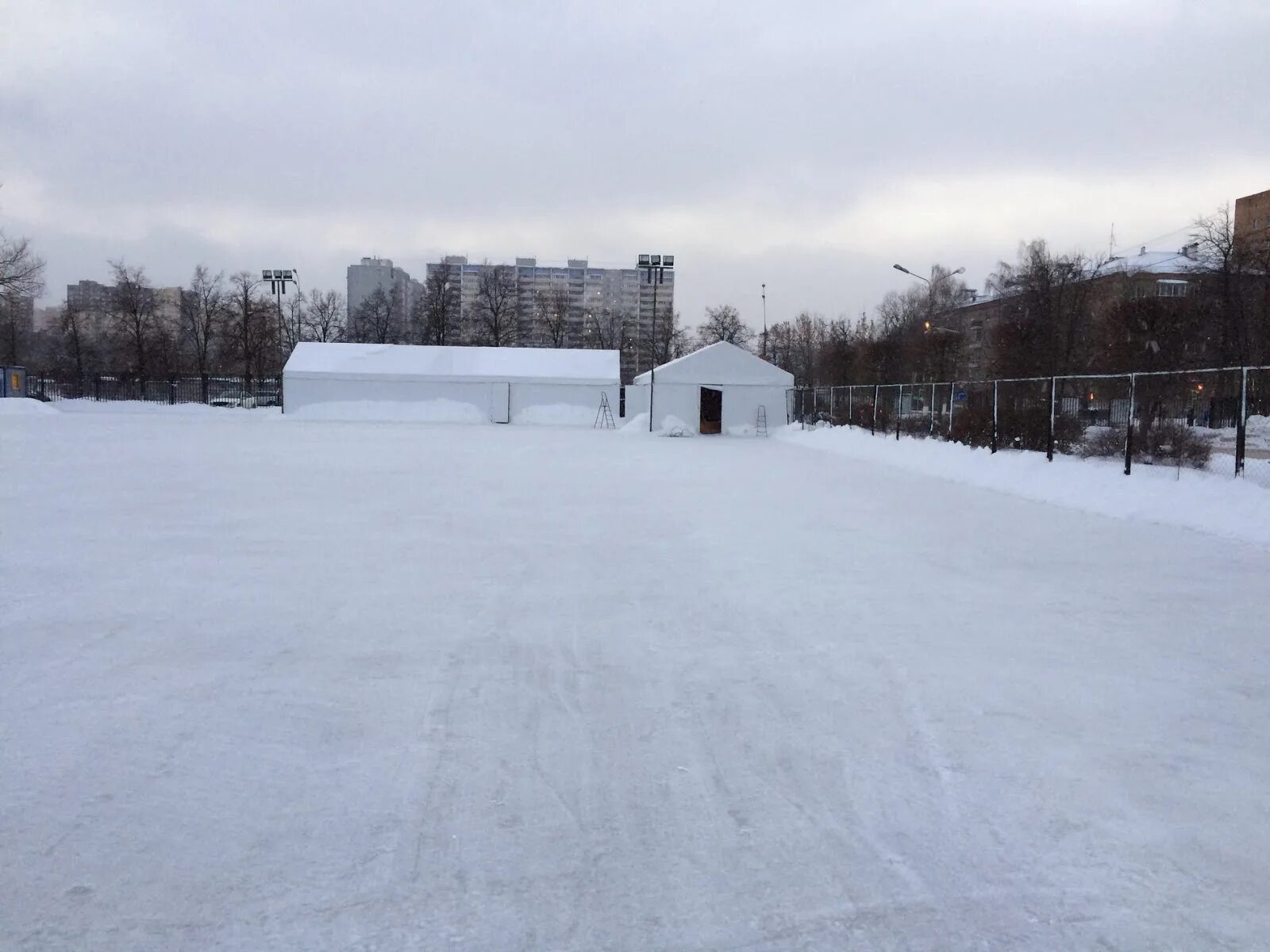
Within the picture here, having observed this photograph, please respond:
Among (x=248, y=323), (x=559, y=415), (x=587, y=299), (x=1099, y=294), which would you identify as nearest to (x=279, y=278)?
(x=248, y=323)

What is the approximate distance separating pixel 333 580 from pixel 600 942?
5166 millimetres

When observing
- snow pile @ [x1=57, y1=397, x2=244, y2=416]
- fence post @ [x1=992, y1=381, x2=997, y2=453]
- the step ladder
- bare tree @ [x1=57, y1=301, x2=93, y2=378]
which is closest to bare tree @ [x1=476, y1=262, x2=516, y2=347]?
snow pile @ [x1=57, y1=397, x2=244, y2=416]

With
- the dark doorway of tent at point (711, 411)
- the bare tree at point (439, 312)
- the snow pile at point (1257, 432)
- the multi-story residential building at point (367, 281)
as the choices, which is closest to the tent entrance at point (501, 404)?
the dark doorway of tent at point (711, 411)

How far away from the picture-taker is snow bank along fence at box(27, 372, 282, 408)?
55500mm

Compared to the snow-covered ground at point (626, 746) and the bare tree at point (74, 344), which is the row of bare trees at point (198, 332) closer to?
the bare tree at point (74, 344)

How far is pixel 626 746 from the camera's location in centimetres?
388

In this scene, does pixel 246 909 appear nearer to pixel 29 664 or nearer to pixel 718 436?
pixel 29 664

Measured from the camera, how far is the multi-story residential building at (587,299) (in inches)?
3504

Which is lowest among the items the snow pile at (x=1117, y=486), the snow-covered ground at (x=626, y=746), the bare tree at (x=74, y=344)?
the snow-covered ground at (x=626, y=746)

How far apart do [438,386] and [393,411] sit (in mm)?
2515

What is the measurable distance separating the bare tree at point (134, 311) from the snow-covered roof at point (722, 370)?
4992cm

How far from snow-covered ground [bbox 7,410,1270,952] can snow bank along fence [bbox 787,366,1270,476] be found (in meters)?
4.42

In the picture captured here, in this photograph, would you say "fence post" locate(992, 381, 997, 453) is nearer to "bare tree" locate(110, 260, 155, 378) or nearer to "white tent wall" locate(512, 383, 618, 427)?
"white tent wall" locate(512, 383, 618, 427)

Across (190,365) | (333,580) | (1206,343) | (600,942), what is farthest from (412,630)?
(190,365)
